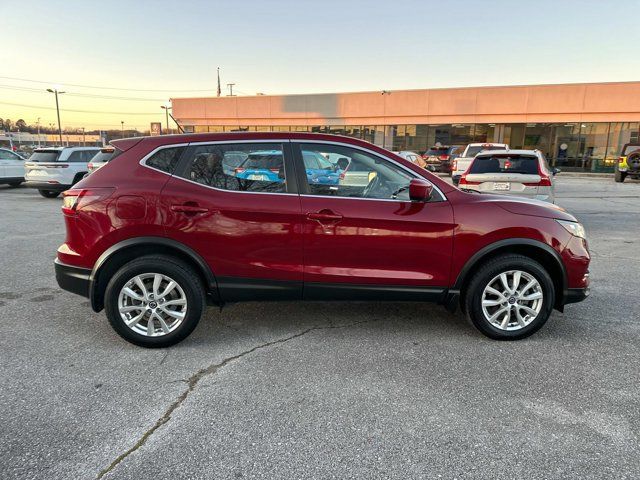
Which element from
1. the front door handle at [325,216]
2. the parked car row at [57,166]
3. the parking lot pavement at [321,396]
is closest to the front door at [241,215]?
the front door handle at [325,216]

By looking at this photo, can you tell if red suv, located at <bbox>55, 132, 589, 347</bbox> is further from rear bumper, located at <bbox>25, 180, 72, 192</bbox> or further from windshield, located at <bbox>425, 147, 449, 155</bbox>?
windshield, located at <bbox>425, 147, 449, 155</bbox>

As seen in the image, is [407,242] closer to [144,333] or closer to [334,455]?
[334,455]

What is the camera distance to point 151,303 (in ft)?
11.8

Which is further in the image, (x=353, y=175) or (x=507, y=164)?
(x=507, y=164)

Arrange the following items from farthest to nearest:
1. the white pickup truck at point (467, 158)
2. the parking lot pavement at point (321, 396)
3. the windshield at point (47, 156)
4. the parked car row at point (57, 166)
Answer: the white pickup truck at point (467, 158)
the windshield at point (47, 156)
the parked car row at point (57, 166)
the parking lot pavement at point (321, 396)

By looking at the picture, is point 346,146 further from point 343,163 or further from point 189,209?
point 189,209

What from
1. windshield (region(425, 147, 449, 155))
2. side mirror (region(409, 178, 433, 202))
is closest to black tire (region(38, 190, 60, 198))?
side mirror (region(409, 178, 433, 202))

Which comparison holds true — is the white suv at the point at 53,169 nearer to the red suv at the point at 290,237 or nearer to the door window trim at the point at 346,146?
the red suv at the point at 290,237

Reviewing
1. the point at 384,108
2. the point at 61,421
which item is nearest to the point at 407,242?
the point at 61,421

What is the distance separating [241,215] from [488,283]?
2.19 meters

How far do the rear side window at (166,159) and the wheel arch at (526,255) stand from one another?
8.58ft

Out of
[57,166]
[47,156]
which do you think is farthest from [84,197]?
[47,156]

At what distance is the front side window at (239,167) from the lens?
3637 millimetres

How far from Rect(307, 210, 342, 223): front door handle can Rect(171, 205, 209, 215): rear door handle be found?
2.86ft
